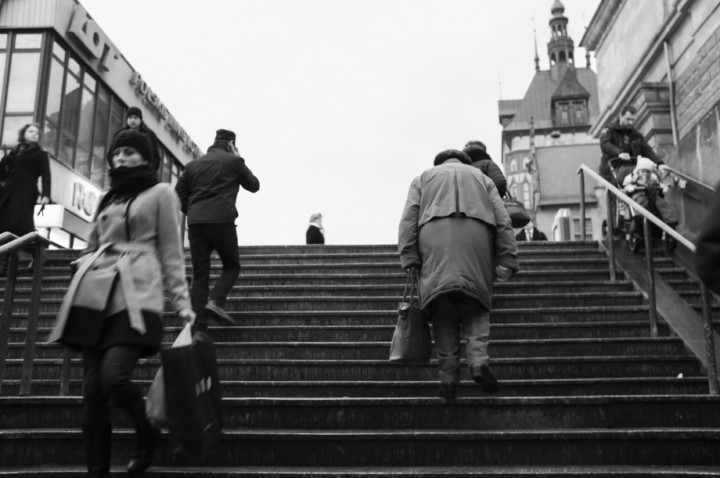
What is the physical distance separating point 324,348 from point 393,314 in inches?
38.7

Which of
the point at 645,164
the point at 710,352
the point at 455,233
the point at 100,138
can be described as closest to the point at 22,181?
→ the point at 455,233

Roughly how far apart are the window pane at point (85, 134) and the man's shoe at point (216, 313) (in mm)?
15353

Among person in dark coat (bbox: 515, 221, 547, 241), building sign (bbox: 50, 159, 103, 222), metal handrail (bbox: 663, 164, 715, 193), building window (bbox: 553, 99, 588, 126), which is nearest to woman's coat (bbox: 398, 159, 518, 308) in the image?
metal handrail (bbox: 663, 164, 715, 193)

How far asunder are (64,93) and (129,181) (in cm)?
1748

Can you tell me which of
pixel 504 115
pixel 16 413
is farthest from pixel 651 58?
pixel 504 115

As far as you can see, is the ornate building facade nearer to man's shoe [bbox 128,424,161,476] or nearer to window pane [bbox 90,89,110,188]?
window pane [bbox 90,89,110,188]

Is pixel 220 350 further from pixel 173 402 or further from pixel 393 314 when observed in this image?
pixel 173 402

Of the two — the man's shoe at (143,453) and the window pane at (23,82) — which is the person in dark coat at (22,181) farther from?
the window pane at (23,82)

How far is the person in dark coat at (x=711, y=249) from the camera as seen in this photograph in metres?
1.84

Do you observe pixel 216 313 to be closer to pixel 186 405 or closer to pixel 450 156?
pixel 450 156

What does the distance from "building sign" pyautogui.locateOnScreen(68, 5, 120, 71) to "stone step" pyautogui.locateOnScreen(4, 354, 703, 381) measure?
1638 cm

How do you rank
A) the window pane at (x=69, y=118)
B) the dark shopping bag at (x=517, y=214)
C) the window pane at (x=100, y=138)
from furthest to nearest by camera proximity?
the window pane at (x=100, y=138), the window pane at (x=69, y=118), the dark shopping bag at (x=517, y=214)

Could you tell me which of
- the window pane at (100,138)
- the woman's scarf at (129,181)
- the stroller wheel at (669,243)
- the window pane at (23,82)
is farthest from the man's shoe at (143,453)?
the window pane at (100,138)

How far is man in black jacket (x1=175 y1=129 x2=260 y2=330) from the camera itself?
6688mm
